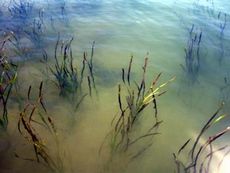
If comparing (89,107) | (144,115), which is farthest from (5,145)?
(144,115)

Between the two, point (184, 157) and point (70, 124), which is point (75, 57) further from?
point (184, 157)

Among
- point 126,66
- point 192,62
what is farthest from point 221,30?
point 126,66

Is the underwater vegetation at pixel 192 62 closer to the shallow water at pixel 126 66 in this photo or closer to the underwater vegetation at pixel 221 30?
the shallow water at pixel 126 66

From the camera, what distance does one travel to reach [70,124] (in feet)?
11.0

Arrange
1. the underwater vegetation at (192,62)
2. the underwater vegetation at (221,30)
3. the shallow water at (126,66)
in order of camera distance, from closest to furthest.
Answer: the shallow water at (126,66), the underwater vegetation at (192,62), the underwater vegetation at (221,30)

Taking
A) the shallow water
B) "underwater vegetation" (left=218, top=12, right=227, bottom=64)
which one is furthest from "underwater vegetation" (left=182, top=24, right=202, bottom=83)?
"underwater vegetation" (left=218, top=12, right=227, bottom=64)

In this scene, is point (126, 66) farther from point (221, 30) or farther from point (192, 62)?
point (221, 30)

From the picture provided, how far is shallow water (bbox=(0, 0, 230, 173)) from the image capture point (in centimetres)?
309

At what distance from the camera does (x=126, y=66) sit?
448 centimetres

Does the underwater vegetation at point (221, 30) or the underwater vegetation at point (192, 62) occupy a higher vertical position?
the underwater vegetation at point (221, 30)

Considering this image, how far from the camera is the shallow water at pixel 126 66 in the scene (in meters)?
3.09

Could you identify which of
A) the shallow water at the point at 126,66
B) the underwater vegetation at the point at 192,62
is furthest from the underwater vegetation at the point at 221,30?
the underwater vegetation at the point at 192,62

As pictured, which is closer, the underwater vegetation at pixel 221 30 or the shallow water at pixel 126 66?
the shallow water at pixel 126 66

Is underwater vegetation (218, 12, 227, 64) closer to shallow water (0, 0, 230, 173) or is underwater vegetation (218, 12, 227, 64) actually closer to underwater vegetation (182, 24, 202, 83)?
shallow water (0, 0, 230, 173)
